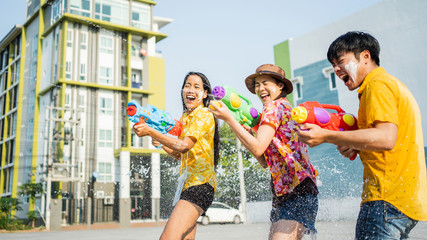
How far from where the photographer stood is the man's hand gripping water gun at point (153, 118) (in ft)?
11.0

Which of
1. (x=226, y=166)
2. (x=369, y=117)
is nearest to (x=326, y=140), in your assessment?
(x=369, y=117)

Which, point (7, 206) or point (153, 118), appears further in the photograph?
point (7, 206)

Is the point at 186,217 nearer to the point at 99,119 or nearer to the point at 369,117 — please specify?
the point at 369,117

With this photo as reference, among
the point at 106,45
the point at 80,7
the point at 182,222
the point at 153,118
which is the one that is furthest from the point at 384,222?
the point at 106,45

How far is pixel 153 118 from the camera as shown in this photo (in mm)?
3457

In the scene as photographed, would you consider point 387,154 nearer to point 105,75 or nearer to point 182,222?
point 182,222

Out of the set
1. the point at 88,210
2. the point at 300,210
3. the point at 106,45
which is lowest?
the point at 88,210

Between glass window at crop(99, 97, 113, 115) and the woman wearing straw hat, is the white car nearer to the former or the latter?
glass window at crop(99, 97, 113, 115)

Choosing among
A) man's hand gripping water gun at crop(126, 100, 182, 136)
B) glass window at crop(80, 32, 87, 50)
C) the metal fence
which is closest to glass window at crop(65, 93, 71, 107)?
glass window at crop(80, 32, 87, 50)

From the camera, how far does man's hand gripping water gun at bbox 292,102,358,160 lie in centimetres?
208

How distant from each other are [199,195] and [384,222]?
156cm

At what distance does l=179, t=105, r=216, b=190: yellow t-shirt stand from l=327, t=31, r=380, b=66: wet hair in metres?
1.41

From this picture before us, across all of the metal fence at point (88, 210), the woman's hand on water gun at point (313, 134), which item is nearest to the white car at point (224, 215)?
the metal fence at point (88, 210)

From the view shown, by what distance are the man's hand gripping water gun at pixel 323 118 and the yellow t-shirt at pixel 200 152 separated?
4.35 feet
